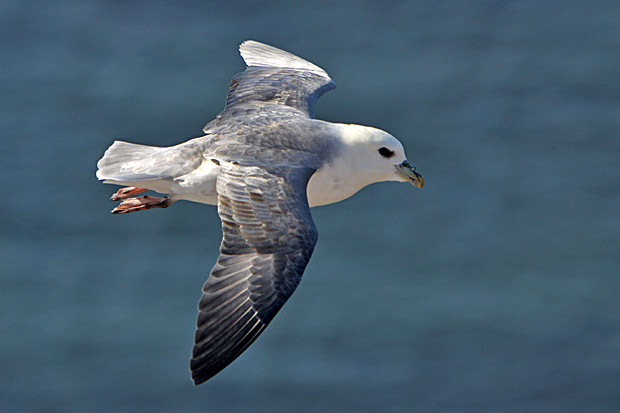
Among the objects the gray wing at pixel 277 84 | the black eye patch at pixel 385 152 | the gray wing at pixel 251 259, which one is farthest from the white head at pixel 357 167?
the gray wing at pixel 277 84

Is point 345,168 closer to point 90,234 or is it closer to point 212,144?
point 212,144

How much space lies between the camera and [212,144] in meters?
10.0

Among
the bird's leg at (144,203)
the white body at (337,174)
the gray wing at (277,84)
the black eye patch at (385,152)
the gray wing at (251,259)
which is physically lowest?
the gray wing at (251,259)

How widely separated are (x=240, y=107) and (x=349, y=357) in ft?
13.0

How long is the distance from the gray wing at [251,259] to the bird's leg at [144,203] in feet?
2.72

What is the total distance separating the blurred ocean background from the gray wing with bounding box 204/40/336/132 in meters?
2.94

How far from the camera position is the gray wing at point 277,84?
11180 mm

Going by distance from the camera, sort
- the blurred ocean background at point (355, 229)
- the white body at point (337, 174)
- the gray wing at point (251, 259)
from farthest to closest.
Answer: the blurred ocean background at point (355, 229) → the white body at point (337, 174) → the gray wing at point (251, 259)

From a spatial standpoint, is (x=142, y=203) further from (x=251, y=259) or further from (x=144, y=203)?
(x=251, y=259)

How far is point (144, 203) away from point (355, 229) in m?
4.94

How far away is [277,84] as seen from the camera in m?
11.5

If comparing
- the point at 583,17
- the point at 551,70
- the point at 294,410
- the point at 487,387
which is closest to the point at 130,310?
the point at 294,410

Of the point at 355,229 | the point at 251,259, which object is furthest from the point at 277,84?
the point at 355,229

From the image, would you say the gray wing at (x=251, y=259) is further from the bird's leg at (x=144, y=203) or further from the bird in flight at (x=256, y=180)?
the bird's leg at (x=144, y=203)
